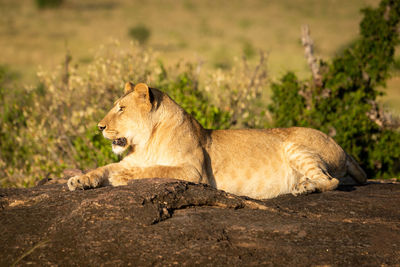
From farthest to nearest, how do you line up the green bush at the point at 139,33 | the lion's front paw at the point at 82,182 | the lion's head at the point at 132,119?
the green bush at the point at 139,33 → the lion's head at the point at 132,119 → the lion's front paw at the point at 82,182

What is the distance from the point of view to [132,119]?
20.6 feet

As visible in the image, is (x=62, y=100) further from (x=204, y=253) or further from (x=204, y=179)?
(x=204, y=253)

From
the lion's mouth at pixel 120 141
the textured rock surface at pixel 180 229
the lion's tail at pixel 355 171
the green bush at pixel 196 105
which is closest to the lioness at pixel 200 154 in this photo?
the lion's mouth at pixel 120 141

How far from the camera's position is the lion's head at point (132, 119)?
6223 mm

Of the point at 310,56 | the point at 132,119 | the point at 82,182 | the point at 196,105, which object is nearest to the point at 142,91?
the point at 132,119

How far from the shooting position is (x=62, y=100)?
442 inches

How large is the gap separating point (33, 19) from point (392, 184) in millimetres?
43192

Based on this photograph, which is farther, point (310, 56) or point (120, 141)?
point (310, 56)

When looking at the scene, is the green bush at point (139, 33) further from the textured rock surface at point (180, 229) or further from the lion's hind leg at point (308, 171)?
the textured rock surface at point (180, 229)

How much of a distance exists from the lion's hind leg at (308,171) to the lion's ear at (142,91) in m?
2.17

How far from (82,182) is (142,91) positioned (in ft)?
4.46

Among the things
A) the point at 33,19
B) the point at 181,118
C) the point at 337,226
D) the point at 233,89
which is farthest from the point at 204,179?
the point at 33,19

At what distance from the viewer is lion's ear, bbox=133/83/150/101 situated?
244 inches

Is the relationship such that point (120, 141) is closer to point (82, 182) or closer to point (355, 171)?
point (82, 182)
